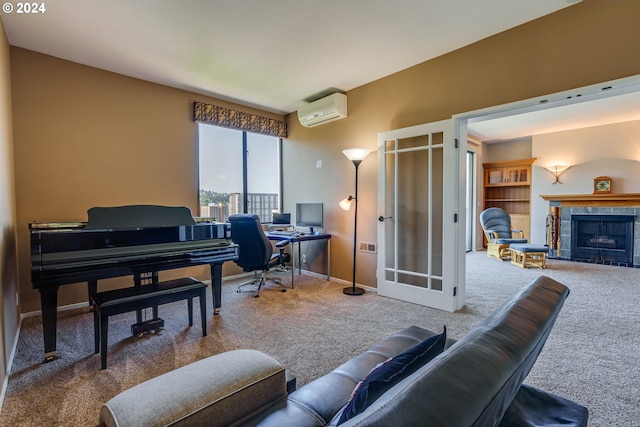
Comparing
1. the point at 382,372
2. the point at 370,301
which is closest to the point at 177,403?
the point at 382,372

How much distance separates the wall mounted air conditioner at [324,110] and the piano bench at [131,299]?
283 centimetres

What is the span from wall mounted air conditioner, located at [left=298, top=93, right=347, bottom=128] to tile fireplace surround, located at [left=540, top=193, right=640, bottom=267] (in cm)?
511

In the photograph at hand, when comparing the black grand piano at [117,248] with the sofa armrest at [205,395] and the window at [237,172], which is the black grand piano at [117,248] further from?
the sofa armrest at [205,395]

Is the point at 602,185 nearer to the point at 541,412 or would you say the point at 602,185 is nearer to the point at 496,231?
the point at 496,231

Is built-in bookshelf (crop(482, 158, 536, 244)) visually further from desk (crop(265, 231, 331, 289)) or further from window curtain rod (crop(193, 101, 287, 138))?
window curtain rod (crop(193, 101, 287, 138))

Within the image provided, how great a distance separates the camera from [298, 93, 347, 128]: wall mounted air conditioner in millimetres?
4078

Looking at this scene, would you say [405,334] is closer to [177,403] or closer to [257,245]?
[177,403]

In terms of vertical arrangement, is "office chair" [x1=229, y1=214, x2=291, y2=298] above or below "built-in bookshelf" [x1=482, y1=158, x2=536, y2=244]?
below

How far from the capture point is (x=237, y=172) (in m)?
4.77

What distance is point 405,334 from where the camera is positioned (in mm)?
1610

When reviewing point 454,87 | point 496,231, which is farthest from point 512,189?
point 454,87

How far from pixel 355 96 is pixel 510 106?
→ 1946 mm

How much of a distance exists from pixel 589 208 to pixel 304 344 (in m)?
6.55

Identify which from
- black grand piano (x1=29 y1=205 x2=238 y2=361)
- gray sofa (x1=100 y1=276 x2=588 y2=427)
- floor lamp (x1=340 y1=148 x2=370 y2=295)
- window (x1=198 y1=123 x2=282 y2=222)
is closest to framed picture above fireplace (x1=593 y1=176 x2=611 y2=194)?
floor lamp (x1=340 y1=148 x2=370 y2=295)
